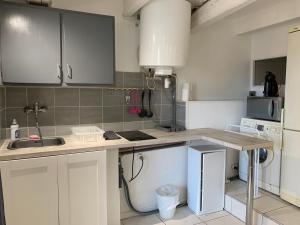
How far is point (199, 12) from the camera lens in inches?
90.7

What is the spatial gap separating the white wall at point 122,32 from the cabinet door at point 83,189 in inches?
42.7

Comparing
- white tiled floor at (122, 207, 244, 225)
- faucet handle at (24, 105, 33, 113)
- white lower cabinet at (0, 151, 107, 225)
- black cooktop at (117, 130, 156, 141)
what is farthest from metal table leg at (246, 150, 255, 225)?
faucet handle at (24, 105, 33, 113)

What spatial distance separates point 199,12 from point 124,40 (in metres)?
0.82

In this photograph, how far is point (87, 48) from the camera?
1.93 m

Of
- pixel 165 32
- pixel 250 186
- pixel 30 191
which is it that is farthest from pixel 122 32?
pixel 250 186

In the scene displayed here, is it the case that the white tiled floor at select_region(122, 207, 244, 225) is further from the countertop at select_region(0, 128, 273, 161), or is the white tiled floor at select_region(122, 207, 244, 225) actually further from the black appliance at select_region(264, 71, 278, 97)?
the black appliance at select_region(264, 71, 278, 97)

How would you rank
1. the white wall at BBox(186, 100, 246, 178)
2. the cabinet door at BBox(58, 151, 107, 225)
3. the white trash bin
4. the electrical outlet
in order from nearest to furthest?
the cabinet door at BBox(58, 151, 107, 225) → the white trash bin → the white wall at BBox(186, 100, 246, 178) → the electrical outlet

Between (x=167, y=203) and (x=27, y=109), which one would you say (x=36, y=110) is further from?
(x=167, y=203)

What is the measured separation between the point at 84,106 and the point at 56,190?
88 cm

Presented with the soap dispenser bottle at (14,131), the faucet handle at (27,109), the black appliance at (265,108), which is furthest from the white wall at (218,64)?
the soap dispenser bottle at (14,131)

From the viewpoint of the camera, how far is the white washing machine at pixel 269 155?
2354mm

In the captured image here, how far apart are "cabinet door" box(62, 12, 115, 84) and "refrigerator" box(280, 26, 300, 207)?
5.60 ft

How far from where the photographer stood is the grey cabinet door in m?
1.69

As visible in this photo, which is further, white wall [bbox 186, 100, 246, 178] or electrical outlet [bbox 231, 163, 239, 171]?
electrical outlet [bbox 231, 163, 239, 171]
